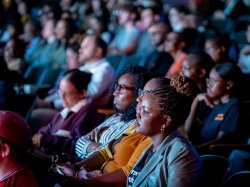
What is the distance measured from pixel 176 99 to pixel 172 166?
1.08 feet

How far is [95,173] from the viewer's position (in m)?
2.52

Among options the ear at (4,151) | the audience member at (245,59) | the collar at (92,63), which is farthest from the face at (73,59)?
the ear at (4,151)

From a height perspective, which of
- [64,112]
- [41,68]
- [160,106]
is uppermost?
[160,106]

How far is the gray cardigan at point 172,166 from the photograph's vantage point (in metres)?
1.93

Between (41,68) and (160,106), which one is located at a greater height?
(160,106)

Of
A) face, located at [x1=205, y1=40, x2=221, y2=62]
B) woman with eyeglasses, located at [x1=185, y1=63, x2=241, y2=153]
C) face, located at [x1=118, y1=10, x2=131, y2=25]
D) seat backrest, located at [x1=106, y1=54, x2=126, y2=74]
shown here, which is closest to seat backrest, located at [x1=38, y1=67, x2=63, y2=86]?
seat backrest, located at [x1=106, y1=54, x2=126, y2=74]

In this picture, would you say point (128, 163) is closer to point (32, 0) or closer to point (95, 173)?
point (95, 173)

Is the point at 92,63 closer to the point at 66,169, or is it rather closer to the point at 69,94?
the point at 69,94

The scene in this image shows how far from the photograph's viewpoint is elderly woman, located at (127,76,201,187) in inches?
77.5

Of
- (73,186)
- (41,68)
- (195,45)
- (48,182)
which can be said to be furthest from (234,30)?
(73,186)

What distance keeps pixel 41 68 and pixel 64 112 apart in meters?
2.93

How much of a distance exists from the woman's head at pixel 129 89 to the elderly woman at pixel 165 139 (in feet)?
2.04

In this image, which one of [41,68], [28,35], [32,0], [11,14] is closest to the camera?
[41,68]

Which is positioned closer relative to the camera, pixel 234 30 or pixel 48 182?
pixel 48 182
